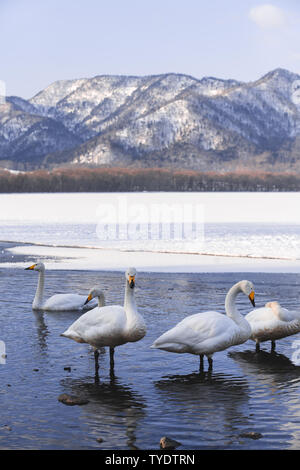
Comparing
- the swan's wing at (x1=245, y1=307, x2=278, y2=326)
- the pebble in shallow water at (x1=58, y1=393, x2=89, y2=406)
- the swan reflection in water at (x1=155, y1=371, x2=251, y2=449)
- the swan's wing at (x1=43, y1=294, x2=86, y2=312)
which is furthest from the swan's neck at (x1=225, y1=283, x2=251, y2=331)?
the swan's wing at (x1=43, y1=294, x2=86, y2=312)

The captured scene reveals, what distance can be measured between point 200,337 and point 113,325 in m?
1.66

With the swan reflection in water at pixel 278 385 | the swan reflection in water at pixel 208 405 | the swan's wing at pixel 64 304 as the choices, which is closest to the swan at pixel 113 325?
the swan reflection in water at pixel 208 405

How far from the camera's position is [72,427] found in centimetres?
970

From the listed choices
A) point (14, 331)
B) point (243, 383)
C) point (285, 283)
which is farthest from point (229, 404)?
point (285, 283)

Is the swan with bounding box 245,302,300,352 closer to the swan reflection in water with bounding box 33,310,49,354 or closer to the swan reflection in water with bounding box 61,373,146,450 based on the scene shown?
the swan reflection in water with bounding box 61,373,146,450

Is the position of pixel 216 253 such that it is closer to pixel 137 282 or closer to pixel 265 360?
pixel 137 282

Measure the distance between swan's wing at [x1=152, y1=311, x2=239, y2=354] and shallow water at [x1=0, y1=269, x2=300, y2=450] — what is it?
52 centimetres

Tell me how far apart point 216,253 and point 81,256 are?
7.73 metres

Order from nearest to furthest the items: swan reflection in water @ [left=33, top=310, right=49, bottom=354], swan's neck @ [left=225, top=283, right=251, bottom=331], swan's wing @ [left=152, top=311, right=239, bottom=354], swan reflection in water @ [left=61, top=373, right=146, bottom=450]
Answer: swan reflection in water @ [left=61, top=373, right=146, bottom=450], swan's wing @ [left=152, top=311, right=239, bottom=354], swan's neck @ [left=225, top=283, right=251, bottom=331], swan reflection in water @ [left=33, top=310, right=49, bottom=354]

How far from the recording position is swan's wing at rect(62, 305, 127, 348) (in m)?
12.7

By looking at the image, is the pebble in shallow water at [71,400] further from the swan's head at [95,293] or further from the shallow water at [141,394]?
the swan's head at [95,293]

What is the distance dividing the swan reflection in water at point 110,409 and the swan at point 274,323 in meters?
3.64

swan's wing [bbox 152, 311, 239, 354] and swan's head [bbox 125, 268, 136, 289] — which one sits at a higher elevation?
swan's head [bbox 125, 268, 136, 289]

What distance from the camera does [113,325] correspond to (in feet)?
41.5
